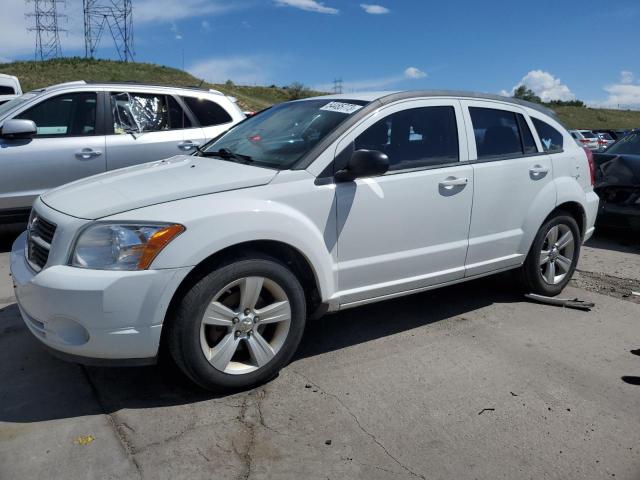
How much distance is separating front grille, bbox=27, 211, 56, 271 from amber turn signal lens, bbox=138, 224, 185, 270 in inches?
22.2

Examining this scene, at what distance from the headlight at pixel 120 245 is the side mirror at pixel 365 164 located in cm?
112

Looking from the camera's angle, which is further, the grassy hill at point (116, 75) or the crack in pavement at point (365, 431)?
the grassy hill at point (116, 75)

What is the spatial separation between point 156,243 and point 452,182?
2.12m

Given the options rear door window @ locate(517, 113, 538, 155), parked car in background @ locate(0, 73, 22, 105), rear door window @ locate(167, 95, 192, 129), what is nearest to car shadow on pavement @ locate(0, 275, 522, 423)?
rear door window @ locate(517, 113, 538, 155)

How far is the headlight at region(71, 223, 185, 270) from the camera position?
283cm

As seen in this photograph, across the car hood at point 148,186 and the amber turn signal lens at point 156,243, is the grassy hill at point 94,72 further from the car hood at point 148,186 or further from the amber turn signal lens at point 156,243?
the amber turn signal lens at point 156,243

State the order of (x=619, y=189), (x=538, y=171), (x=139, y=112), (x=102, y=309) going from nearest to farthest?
(x=102, y=309) → (x=538, y=171) → (x=139, y=112) → (x=619, y=189)

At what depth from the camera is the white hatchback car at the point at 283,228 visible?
9.39ft

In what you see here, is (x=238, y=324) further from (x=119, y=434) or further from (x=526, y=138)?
(x=526, y=138)

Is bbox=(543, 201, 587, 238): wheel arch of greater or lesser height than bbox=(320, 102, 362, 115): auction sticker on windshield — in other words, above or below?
below

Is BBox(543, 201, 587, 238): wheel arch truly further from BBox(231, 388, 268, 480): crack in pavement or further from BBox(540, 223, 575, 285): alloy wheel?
BBox(231, 388, 268, 480): crack in pavement

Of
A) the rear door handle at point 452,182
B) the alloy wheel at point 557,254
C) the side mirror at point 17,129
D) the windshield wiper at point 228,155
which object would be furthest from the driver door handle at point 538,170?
the side mirror at point 17,129

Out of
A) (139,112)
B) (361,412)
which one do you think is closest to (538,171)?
(361,412)

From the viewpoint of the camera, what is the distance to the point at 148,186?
3.23 meters
